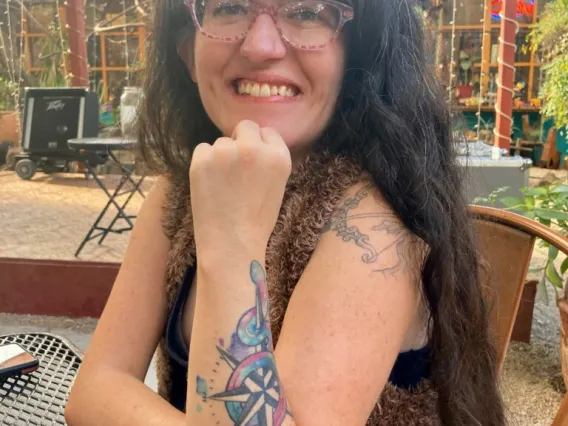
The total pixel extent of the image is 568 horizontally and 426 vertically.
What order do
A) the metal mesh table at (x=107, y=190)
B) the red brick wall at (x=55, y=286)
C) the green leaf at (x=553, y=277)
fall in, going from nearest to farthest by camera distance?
1. the green leaf at (x=553, y=277)
2. the red brick wall at (x=55, y=286)
3. the metal mesh table at (x=107, y=190)

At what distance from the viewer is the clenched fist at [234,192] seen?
2.20ft

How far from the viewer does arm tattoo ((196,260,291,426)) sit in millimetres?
623

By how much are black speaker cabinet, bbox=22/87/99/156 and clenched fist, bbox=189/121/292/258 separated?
3.90m

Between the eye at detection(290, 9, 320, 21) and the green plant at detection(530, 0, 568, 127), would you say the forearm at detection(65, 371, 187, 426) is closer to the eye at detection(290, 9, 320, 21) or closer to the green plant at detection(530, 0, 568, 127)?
the eye at detection(290, 9, 320, 21)

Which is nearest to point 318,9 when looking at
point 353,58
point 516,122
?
point 353,58

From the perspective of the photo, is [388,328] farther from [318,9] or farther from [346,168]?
[318,9]

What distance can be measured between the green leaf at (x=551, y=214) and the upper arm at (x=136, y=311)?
1.49m

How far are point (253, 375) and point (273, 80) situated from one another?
432 mm

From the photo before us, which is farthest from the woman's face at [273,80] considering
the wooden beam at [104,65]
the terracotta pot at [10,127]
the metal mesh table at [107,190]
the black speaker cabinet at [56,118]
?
the terracotta pot at [10,127]

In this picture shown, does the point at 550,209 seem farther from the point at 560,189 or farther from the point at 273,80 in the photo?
the point at 273,80

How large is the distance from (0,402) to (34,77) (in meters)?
4.10

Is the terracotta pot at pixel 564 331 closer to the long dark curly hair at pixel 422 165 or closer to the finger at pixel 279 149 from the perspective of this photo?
the long dark curly hair at pixel 422 165

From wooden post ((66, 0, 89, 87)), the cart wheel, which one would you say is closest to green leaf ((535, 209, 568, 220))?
wooden post ((66, 0, 89, 87))

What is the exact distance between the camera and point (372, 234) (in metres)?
0.75
